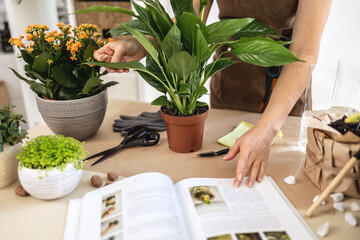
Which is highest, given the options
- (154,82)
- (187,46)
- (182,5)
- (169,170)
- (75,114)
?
(182,5)

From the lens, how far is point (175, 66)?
700 millimetres

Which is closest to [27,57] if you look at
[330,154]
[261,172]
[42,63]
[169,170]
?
[42,63]

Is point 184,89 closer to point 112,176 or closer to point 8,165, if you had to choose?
point 112,176

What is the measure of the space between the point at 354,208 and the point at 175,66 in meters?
0.51

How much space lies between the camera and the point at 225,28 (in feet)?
A: 2.37

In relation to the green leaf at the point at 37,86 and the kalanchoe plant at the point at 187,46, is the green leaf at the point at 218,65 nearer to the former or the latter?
the kalanchoe plant at the point at 187,46

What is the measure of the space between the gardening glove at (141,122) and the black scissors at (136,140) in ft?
0.08

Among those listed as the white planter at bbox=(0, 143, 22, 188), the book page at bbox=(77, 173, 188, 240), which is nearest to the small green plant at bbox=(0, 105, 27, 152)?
the white planter at bbox=(0, 143, 22, 188)

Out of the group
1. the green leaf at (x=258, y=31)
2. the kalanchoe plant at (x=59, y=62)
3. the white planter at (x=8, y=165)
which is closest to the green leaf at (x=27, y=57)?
the kalanchoe plant at (x=59, y=62)

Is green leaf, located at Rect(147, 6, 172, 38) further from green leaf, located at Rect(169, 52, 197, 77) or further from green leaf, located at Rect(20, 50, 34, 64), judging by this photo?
green leaf, located at Rect(20, 50, 34, 64)

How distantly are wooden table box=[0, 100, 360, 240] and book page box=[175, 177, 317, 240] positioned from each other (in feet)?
0.15

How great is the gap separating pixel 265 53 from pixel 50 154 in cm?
54

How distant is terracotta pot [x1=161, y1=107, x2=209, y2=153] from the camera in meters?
0.83

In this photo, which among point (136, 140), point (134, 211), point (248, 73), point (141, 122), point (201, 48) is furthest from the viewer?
point (248, 73)
